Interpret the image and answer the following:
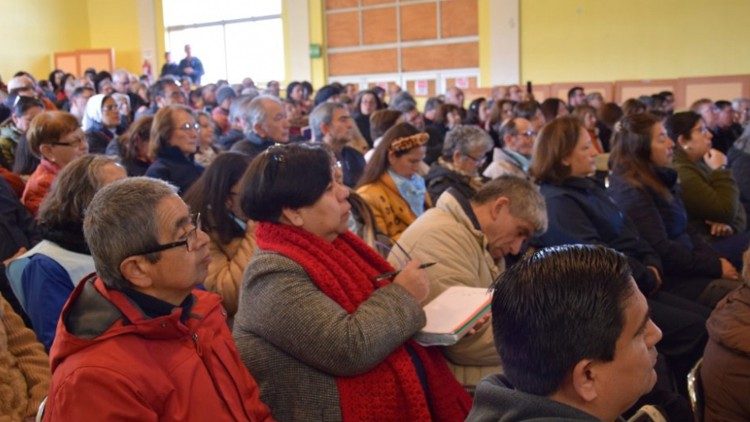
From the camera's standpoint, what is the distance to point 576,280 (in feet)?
4.20

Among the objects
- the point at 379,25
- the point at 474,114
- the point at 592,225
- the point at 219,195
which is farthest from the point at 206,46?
the point at 219,195

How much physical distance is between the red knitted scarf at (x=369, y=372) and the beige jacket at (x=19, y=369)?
789 millimetres

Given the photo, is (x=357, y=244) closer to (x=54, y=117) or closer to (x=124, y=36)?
(x=54, y=117)

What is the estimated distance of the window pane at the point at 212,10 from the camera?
16.3 meters

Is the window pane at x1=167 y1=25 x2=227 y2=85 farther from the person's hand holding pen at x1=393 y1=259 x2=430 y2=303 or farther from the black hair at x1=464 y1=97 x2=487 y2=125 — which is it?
the person's hand holding pen at x1=393 y1=259 x2=430 y2=303

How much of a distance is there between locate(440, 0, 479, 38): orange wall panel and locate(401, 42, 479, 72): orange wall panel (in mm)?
236

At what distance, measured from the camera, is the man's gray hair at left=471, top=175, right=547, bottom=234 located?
2.73 metres

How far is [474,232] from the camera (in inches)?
106

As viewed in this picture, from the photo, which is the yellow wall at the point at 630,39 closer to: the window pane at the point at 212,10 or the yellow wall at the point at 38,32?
the window pane at the point at 212,10

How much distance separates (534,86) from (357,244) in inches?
455

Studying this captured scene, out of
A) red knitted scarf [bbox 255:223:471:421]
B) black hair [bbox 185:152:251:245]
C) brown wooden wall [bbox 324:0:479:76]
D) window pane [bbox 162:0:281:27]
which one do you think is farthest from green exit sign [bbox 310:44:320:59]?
red knitted scarf [bbox 255:223:471:421]

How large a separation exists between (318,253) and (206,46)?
16.1 metres

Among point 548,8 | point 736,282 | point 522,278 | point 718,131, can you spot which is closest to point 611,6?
point 548,8

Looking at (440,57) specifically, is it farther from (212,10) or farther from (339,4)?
(212,10)
